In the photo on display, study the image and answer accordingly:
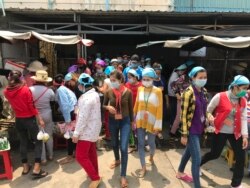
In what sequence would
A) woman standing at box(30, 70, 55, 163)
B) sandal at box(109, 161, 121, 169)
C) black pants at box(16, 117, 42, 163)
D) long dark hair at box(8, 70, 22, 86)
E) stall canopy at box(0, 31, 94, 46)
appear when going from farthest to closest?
stall canopy at box(0, 31, 94, 46), sandal at box(109, 161, 121, 169), woman standing at box(30, 70, 55, 163), black pants at box(16, 117, 42, 163), long dark hair at box(8, 70, 22, 86)

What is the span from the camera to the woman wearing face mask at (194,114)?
3584mm

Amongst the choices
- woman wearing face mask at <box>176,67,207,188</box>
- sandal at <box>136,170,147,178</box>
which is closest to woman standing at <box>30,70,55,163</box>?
sandal at <box>136,170,147,178</box>

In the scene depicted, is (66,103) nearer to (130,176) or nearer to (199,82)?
(130,176)

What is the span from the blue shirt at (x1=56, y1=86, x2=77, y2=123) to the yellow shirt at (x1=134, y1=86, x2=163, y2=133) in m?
1.36

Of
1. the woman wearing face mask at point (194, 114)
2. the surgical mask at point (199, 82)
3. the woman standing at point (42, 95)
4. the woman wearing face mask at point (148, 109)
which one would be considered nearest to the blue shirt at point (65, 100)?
the woman standing at point (42, 95)

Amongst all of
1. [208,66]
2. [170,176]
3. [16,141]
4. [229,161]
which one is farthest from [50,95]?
[208,66]

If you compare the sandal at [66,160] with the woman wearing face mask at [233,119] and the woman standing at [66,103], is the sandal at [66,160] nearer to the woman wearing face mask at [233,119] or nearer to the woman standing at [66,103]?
the woman standing at [66,103]

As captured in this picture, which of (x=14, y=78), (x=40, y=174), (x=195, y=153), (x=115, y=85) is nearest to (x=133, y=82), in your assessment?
(x=115, y=85)

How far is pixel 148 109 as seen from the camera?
4.34 metres

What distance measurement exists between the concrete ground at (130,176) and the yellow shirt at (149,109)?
0.86m

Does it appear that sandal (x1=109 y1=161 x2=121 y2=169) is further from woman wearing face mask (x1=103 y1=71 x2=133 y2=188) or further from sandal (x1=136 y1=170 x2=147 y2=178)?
woman wearing face mask (x1=103 y1=71 x2=133 y2=188)

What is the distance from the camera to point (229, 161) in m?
4.89

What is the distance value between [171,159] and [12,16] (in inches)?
282

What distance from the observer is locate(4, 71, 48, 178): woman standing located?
4.21m
